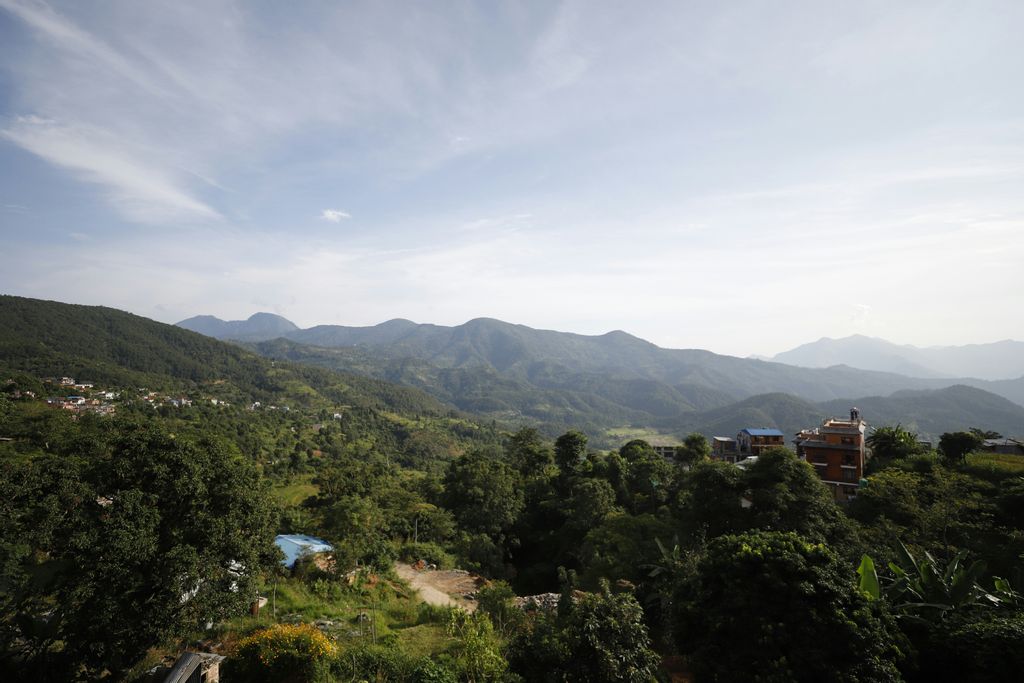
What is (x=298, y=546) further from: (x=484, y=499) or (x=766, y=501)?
(x=766, y=501)

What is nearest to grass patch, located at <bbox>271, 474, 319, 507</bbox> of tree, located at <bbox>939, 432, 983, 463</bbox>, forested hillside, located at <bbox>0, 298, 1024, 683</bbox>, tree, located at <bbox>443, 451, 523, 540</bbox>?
forested hillside, located at <bbox>0, 298, 1024, 683</bbox>

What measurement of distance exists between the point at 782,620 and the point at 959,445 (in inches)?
1003

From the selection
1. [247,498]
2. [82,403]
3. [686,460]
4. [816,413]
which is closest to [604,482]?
[686,460]

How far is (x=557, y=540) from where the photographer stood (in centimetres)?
2288

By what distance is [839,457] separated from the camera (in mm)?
27578

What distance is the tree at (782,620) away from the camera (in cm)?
700

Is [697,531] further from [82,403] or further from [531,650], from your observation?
[82,403]

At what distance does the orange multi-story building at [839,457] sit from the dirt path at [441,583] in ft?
72.5

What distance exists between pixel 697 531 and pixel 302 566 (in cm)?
1403

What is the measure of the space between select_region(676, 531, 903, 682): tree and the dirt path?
9.32 meters

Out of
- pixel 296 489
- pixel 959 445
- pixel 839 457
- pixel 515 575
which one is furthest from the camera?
pixel 296 489

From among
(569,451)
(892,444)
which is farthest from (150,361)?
(892,444)

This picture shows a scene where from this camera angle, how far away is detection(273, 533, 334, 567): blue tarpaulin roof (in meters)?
15.2

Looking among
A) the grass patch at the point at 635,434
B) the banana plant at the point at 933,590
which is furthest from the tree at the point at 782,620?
the grass patch at the point at 635,434
